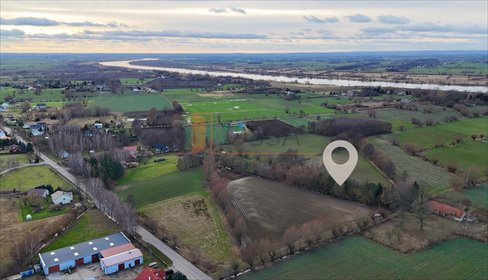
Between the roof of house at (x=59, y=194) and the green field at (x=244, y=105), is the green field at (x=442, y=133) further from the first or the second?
the roof of house at (x=59, y=194)

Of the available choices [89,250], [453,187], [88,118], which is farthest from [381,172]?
[88,118]

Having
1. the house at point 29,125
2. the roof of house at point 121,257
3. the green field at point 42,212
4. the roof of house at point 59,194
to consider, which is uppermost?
the house at point 29,125

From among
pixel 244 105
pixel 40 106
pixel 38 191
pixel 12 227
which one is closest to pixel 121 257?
pixel 12 227

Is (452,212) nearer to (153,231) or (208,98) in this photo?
(153,231)

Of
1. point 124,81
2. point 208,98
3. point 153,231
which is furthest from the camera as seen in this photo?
point 124,81

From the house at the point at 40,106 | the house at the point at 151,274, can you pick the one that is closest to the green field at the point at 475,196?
the house at the point at 151,274

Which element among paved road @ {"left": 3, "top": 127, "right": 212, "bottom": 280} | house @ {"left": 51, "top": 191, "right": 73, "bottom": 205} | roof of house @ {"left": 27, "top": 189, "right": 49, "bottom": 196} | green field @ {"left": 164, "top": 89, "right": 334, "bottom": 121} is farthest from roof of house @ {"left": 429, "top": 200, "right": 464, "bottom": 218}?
green field @ {"left": 164, "top": 89, "right": 334, "bottom": 121}
